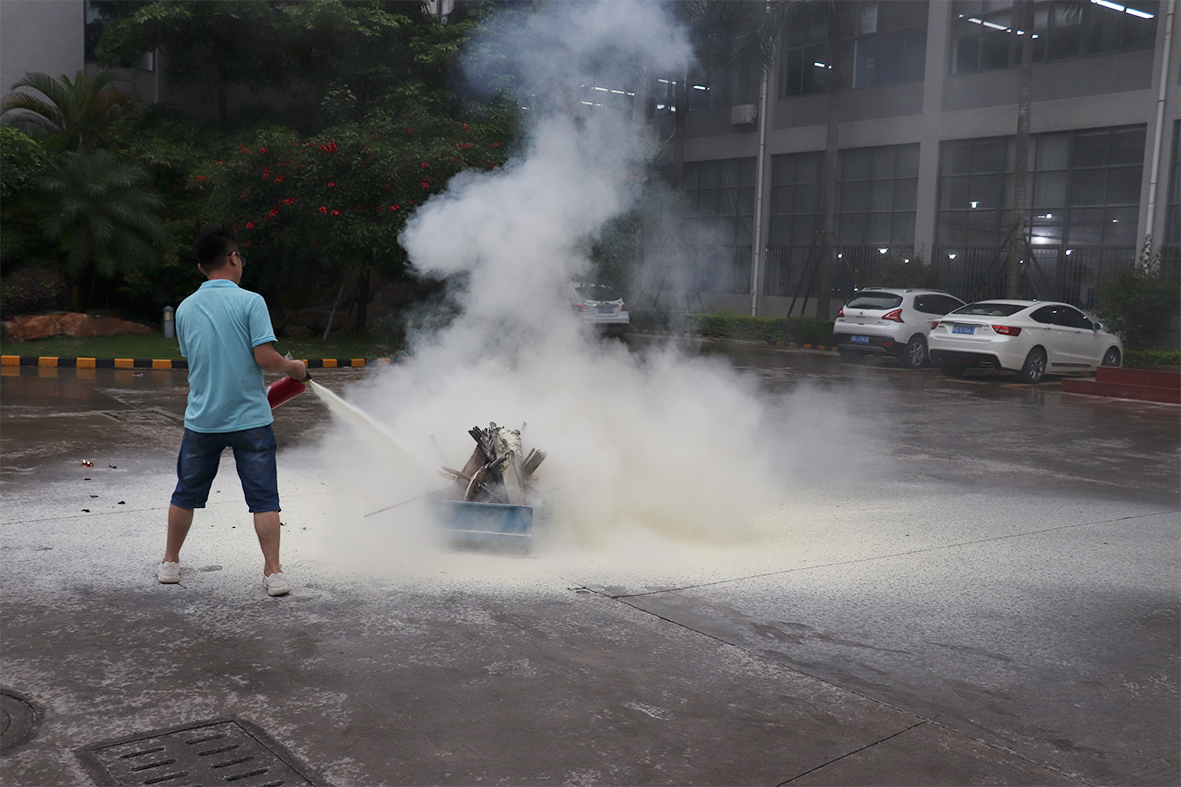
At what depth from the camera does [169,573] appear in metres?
4.54

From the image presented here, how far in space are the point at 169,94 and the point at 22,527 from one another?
2095 centimetres

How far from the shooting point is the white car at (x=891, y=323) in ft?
60.4

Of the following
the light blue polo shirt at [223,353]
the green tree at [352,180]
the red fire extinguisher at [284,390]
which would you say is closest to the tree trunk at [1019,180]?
the green tree at [352,180]

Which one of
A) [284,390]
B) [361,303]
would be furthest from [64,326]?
[284,390]

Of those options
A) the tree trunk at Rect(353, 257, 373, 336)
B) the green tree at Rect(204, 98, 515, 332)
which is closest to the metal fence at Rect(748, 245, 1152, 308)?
the tree trunk at Rect(353, 257, 373, 336)

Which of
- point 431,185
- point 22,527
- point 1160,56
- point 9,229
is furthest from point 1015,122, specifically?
point 22,527

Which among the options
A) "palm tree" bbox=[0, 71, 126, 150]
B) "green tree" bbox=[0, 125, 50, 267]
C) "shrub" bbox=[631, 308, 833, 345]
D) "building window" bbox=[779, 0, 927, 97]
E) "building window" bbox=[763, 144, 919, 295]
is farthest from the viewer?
"building window" bbox=[763, 144, 919, 295]

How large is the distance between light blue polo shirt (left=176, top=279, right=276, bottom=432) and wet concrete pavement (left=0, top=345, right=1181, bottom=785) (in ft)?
2.56

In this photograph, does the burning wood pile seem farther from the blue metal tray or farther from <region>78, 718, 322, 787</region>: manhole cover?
<region>78, 718, 322, 787</region>: manhole cover

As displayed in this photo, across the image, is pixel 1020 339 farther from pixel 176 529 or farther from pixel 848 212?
pixel 176 529

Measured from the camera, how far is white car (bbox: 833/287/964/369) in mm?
18406

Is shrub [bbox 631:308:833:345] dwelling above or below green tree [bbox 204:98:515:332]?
below

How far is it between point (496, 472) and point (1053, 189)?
878 inches

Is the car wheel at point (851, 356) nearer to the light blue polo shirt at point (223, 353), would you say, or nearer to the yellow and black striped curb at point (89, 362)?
the yellow and black striped curb at point (89, 362)
